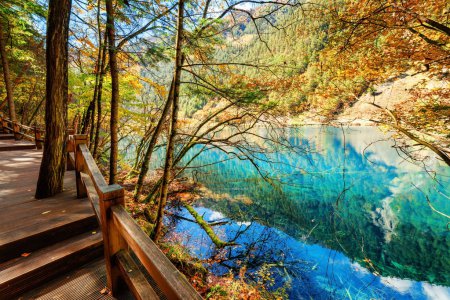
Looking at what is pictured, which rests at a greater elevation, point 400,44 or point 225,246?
point 400,44

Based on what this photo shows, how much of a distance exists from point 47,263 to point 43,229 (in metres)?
0.57

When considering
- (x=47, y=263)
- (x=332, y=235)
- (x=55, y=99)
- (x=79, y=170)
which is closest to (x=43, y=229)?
(x=47, y=263)

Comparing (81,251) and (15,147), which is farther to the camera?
(15,147)

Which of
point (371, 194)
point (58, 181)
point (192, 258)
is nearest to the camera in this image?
point (58, 181)

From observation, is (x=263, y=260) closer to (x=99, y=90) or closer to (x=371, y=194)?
(x=99, y=90)

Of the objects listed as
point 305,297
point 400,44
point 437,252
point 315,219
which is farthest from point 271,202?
point 400,44

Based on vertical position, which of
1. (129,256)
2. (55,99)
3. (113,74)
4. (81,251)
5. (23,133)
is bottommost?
(81,251)

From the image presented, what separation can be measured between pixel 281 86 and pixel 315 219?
24.3ft

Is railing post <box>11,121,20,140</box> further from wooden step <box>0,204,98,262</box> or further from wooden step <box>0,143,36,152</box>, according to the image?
wooden step <box>0,204,98,262</box>

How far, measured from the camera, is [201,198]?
1152cm

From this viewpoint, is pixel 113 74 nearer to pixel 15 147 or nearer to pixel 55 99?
pixel 55 99

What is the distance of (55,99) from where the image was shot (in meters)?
3.26

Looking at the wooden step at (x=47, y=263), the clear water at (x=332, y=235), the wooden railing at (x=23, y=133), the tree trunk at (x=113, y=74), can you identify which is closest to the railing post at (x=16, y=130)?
the wooden railing at (x=23, y=133)

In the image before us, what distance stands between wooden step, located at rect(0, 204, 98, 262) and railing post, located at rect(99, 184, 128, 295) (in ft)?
3.79
